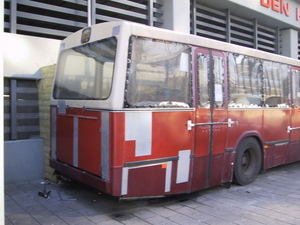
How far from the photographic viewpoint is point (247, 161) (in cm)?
616

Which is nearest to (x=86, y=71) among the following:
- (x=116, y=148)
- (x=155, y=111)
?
(x=155, y=111)

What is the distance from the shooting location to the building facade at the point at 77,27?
6062 mm

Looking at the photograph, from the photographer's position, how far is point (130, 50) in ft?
13.6

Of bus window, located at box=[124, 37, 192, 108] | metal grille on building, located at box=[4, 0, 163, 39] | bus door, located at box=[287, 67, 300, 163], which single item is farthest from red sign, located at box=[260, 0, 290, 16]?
bus window, located at box=[124, 37, 192, 108]

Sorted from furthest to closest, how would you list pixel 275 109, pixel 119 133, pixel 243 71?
pixel 275 109 < pixel 243 71 < pixel 119 133

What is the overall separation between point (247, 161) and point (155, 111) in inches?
111

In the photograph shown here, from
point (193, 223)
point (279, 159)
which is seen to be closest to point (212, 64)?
point (193, 223)

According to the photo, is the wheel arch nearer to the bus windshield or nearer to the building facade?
the bus windshield

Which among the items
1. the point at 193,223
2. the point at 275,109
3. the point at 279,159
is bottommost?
the point at 193,223

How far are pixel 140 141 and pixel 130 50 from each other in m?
1.25

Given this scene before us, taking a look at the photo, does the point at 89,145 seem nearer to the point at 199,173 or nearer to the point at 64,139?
the point at 64,139

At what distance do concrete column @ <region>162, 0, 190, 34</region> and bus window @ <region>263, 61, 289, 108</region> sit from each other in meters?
3.09

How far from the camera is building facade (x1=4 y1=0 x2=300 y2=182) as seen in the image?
19.9ft

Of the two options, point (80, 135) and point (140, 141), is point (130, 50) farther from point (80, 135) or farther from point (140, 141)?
point (80, 135)
